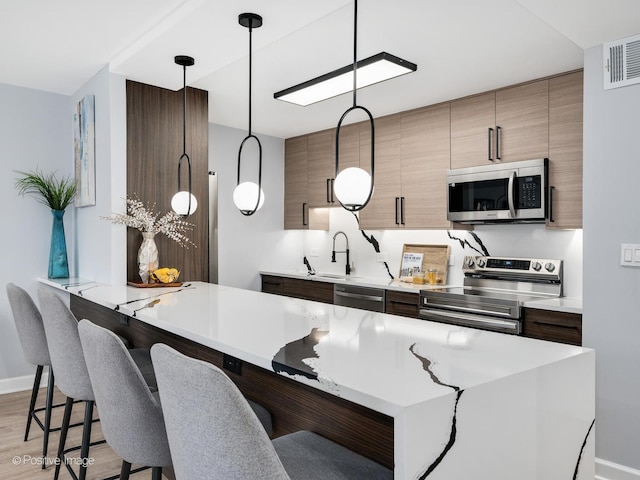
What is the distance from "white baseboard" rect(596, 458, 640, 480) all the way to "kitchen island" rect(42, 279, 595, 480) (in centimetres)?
120

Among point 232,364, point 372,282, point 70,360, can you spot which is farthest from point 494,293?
point 70,360

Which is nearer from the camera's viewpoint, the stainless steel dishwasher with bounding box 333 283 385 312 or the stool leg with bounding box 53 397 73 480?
the stool leg with bounding box 53 397 73 480

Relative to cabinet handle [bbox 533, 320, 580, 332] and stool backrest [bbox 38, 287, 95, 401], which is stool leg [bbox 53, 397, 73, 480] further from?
cabinet handle [bbox 533, 320, 580, 332]

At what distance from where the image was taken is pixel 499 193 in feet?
11.5

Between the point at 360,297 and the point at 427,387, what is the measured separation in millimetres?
3090

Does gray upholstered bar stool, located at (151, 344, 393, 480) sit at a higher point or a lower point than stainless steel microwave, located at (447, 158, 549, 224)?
lower

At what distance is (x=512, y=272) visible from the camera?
3627 mm

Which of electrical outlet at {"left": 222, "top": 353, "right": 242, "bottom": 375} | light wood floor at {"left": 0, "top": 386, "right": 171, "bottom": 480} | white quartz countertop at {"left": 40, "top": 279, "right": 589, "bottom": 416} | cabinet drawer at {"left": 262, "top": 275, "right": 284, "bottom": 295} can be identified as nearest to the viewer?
white quartz countertop at {"left": 40, "top": 279, "right": 589, "bottom": 416}

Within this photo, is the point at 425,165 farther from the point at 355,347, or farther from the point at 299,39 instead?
the point at 355,347

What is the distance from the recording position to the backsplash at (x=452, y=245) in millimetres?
3434

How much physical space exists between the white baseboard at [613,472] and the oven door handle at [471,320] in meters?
0.86

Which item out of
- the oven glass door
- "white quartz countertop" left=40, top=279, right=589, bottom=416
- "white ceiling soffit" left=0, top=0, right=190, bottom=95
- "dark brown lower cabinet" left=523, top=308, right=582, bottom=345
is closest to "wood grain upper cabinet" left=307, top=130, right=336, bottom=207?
the oven glass door

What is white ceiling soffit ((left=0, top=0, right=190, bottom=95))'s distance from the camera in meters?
2.47

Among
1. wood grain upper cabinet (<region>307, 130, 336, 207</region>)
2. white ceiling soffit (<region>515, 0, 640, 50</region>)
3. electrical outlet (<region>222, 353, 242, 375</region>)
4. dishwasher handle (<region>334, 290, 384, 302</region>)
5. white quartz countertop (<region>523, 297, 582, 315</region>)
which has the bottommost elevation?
dishwasher handle (<region>334, 290, 384, 302</region>)
